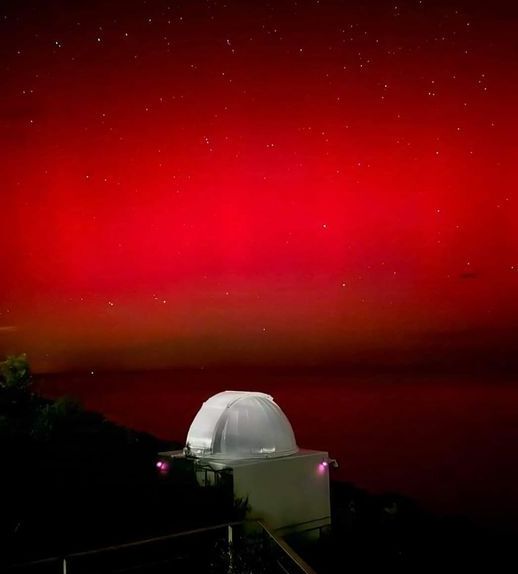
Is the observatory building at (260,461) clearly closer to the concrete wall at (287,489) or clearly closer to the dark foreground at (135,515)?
the concrete wall at (287,489)

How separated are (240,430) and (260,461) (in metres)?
0.95

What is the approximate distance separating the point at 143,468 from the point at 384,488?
42976mm

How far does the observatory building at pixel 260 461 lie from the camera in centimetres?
1376

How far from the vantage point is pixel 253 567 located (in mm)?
8875

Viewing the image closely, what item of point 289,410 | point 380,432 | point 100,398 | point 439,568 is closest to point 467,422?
point 380,432

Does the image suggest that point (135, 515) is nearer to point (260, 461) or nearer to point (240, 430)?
point (260, 461)

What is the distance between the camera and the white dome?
47.9ft

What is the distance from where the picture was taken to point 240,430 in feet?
48.2

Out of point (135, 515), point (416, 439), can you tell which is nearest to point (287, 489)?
point (135, 515)

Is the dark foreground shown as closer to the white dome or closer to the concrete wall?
the concrete wall

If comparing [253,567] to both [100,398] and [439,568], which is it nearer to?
[439,568]

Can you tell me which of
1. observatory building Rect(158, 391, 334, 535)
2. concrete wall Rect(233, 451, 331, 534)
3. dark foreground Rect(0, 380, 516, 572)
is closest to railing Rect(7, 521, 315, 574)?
dark foreground Rect(0, 380, 516, 572)

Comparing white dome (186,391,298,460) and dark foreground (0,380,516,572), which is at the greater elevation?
white dome (186,391,298,460)

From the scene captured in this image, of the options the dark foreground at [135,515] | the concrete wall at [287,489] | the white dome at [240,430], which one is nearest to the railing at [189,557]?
the dark foreground at [135,515]
